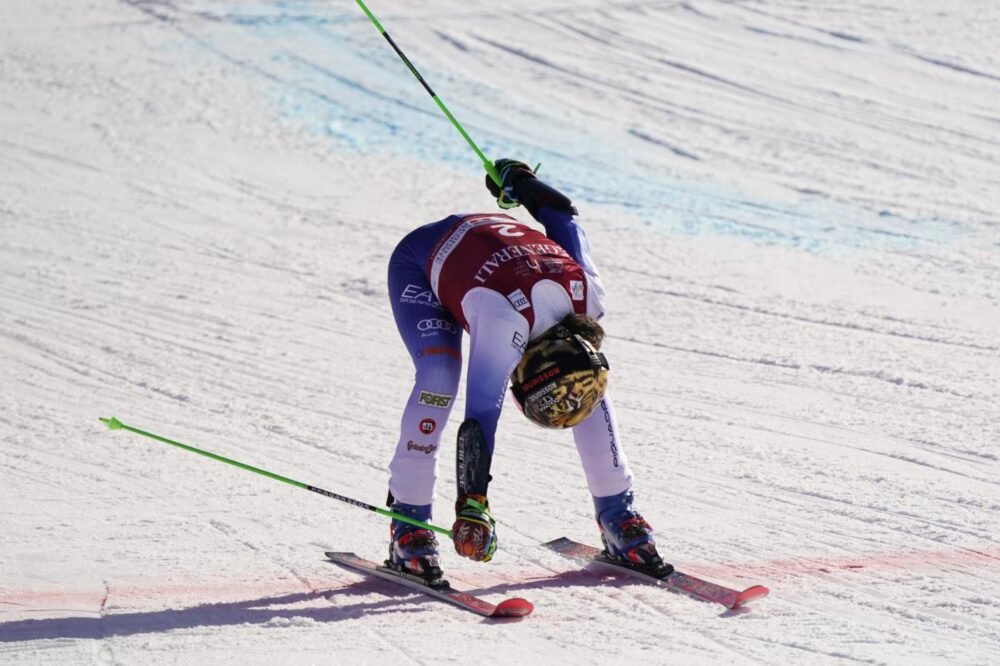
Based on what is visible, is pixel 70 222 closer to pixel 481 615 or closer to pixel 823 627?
pixel 481 615

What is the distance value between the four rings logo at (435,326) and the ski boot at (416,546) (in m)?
0.56

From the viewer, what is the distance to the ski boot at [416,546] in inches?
169

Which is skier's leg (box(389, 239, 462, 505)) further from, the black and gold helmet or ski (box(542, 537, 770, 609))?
ski (box(542, 537, 770, 609))

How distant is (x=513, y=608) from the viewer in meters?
4.02

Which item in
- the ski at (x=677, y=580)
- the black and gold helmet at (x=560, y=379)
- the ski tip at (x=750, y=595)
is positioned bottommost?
the ski at (x=677, y=580)

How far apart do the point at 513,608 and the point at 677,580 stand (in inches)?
23.8

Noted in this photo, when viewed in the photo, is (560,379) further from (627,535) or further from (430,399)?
(627,535)

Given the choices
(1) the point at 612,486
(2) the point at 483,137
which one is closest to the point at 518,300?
(1) the point at 612,486

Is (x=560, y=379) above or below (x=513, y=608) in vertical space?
above

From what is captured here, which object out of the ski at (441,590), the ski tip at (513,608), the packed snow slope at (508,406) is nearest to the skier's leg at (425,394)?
the ski at (441,590)

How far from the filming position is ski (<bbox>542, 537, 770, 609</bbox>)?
4.12m

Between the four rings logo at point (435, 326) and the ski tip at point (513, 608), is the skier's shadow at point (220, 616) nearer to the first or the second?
the ski tip at point (513, 608)

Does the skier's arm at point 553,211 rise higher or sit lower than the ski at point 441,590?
higher

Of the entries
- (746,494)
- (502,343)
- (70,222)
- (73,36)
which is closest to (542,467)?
(746,494)
